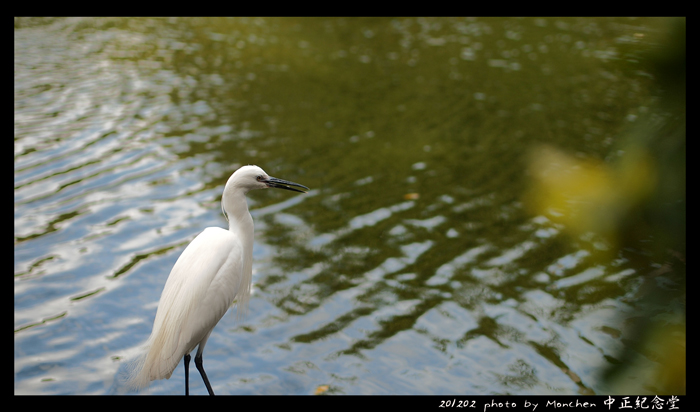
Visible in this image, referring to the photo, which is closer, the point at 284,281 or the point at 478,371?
the point at 478,371

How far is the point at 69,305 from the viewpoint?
150 inches

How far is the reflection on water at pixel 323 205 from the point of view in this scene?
11.5 feet

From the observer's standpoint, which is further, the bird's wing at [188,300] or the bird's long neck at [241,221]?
the bird's long neck at [241,221]

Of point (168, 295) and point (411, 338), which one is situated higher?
point (168, 295)

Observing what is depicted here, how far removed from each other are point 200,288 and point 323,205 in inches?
105

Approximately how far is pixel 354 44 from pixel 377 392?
7.96 m

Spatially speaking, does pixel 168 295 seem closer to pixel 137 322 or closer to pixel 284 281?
pixel 137 322

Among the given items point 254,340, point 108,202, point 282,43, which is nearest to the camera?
point 254,340

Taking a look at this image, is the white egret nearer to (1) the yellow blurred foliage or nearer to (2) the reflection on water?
(2) the reflection on water

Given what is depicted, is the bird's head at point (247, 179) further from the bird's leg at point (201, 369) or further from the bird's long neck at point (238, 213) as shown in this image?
the bird's leg at point (201, 369)

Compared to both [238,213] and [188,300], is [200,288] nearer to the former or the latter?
[188,300]

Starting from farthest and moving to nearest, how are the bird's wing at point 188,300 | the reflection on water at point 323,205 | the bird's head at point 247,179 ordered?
the reflection on water at point 323,205, the bird's head at point 247,179, the bird's wing at point 188,300

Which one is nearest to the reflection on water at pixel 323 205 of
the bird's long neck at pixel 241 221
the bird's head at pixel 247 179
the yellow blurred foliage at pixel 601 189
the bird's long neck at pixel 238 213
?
the yellow blurred foliage at pixel 601 189

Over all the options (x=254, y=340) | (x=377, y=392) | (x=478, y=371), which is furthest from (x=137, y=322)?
(x=478, y=371)
